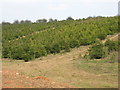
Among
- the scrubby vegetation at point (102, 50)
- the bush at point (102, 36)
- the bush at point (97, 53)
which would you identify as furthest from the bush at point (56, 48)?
the bush at point (97, 53)

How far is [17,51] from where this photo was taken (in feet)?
68.3

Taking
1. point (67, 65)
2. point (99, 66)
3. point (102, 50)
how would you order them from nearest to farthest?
point (99, 66)
point (67, 65)
point (102, 50)

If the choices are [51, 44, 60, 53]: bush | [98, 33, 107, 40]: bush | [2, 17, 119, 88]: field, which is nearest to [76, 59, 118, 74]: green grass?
[2, 17, 119, 88]: field

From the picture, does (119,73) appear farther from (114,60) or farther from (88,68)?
(114,60)

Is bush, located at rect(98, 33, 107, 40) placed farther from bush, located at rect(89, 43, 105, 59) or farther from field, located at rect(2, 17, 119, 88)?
bush, located at rect(89, 43, 105, 59)

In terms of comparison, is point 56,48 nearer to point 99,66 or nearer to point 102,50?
point 102,50

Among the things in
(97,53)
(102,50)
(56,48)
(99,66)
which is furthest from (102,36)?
(99,66)

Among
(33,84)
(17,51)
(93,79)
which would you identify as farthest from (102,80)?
(17,51)

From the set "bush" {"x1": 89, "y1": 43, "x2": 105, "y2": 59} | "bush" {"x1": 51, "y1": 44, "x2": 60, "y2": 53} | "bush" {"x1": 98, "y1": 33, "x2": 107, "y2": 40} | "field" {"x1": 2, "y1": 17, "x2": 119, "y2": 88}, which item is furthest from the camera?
"bush" {"x1": 98, "y1": 33, "x2": 107, "y2": 40}

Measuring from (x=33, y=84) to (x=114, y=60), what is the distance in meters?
6.32

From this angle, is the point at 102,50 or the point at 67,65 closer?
the point at 67,65

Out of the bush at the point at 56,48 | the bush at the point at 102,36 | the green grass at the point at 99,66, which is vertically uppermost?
the bush at the point at 102,36

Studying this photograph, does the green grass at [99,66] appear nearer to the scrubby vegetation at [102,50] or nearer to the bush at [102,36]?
the scrubby vegetation at [102,50]

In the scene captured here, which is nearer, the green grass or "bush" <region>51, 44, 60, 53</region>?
the green grass
